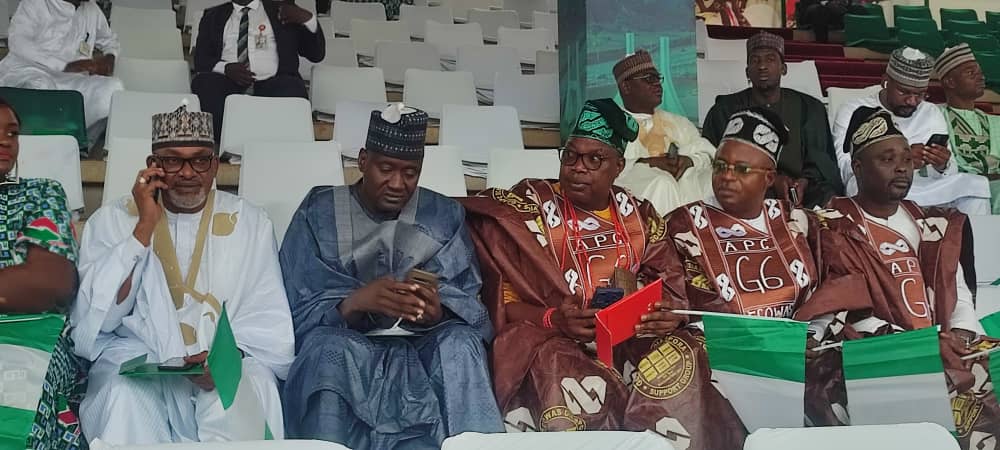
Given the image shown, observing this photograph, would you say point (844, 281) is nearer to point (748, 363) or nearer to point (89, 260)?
point (748, 363)

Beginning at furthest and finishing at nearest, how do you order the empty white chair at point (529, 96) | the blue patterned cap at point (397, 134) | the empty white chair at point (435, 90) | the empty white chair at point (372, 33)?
the empty white chair at point (372, 33) → the empty white chair at point (529, 96) → the empty white chair at point (435, 90) → the blue patterned cap at point (397, 134)

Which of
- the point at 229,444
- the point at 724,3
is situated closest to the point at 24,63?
the point at 229,444

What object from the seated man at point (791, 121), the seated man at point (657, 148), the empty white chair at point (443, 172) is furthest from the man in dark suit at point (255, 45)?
the seated man at point (791, 121)

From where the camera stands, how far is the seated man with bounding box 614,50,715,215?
17.2 ft

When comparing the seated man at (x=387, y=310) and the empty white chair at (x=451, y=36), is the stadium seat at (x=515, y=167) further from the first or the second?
the empty white chair at (x=451, y=36)

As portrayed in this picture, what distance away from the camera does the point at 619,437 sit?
6.93 feet

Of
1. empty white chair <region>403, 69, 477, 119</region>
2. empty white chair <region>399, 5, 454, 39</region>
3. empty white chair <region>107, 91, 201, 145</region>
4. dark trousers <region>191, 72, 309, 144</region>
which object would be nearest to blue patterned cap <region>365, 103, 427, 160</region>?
empty white chair <region>107, 91, 201, 145</region>

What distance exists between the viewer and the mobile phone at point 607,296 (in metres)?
3.61

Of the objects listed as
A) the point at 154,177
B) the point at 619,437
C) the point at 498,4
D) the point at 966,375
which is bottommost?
the point at 966,375

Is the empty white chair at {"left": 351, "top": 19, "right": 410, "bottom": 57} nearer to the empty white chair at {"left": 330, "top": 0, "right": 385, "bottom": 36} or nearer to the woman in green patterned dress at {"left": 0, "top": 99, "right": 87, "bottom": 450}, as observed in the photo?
the empty white chair at {"left": 330, "top": 0, "right": 385, "bottom": 36}

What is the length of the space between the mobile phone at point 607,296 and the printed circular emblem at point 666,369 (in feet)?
0.64

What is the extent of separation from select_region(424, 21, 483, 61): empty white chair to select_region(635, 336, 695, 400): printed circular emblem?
4.63 m

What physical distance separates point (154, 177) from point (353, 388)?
0.89 m

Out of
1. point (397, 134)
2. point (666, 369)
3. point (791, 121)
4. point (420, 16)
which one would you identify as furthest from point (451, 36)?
point (666, 369)
